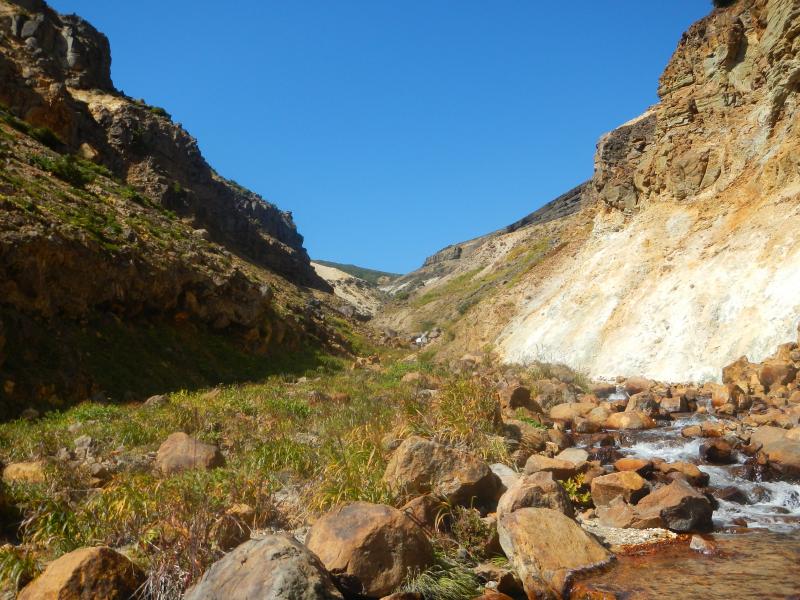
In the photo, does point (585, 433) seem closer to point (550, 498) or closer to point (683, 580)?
point (550, 498)

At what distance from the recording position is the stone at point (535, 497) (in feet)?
19.2

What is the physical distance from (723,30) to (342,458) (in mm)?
26045

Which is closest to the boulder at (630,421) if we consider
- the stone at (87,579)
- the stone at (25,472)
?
the stone at (87,579)

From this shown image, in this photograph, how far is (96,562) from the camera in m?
4.30

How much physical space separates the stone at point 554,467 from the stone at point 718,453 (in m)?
2.83

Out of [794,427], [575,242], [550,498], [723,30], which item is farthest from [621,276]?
[550,498]

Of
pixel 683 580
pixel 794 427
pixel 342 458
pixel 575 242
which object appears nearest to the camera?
pixel 683 580

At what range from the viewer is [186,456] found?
7.63m

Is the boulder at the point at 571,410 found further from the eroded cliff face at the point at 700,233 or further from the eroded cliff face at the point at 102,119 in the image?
A: the eroded cliff face at the point at 102,119

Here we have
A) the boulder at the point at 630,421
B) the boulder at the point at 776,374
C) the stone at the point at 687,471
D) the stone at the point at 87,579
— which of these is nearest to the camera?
the stone at the point at 87,579

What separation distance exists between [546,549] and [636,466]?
3.76m

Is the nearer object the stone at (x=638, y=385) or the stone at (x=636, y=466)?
the stone at (x=636, y=466)

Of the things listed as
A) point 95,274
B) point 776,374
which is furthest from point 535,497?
point 95,274

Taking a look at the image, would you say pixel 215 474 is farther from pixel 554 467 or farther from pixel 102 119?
pixel 102 119
